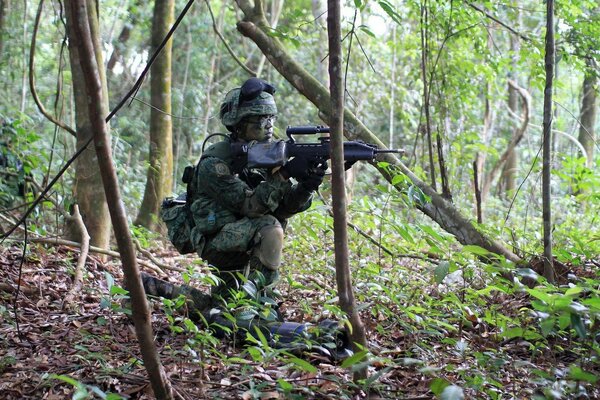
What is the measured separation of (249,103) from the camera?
15.6 feet

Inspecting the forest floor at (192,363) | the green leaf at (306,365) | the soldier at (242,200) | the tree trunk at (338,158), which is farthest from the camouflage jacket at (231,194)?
the green leaf at (306,365)

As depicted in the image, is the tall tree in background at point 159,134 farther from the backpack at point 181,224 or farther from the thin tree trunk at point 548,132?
the thin tree trunk at point 548,132

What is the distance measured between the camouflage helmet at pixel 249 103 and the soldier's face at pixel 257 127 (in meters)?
0.05

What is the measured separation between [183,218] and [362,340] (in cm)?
237

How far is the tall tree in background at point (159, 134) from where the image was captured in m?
8.73

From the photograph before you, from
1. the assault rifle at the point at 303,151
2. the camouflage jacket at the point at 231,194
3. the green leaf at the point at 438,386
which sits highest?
the assault rifle at the point at 303,151

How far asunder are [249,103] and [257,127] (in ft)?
0.58

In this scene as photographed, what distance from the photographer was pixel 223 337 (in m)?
4.48

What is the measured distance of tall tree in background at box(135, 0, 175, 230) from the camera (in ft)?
28.6

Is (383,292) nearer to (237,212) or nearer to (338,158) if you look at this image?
(237,212)

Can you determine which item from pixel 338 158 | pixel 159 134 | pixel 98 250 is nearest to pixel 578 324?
pixel 338 158

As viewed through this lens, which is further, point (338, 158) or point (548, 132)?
point (548, 132)

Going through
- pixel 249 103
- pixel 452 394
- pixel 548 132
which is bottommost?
pixel 452 394

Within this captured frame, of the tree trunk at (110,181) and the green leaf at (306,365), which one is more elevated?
the tree trunk at (110,181)
